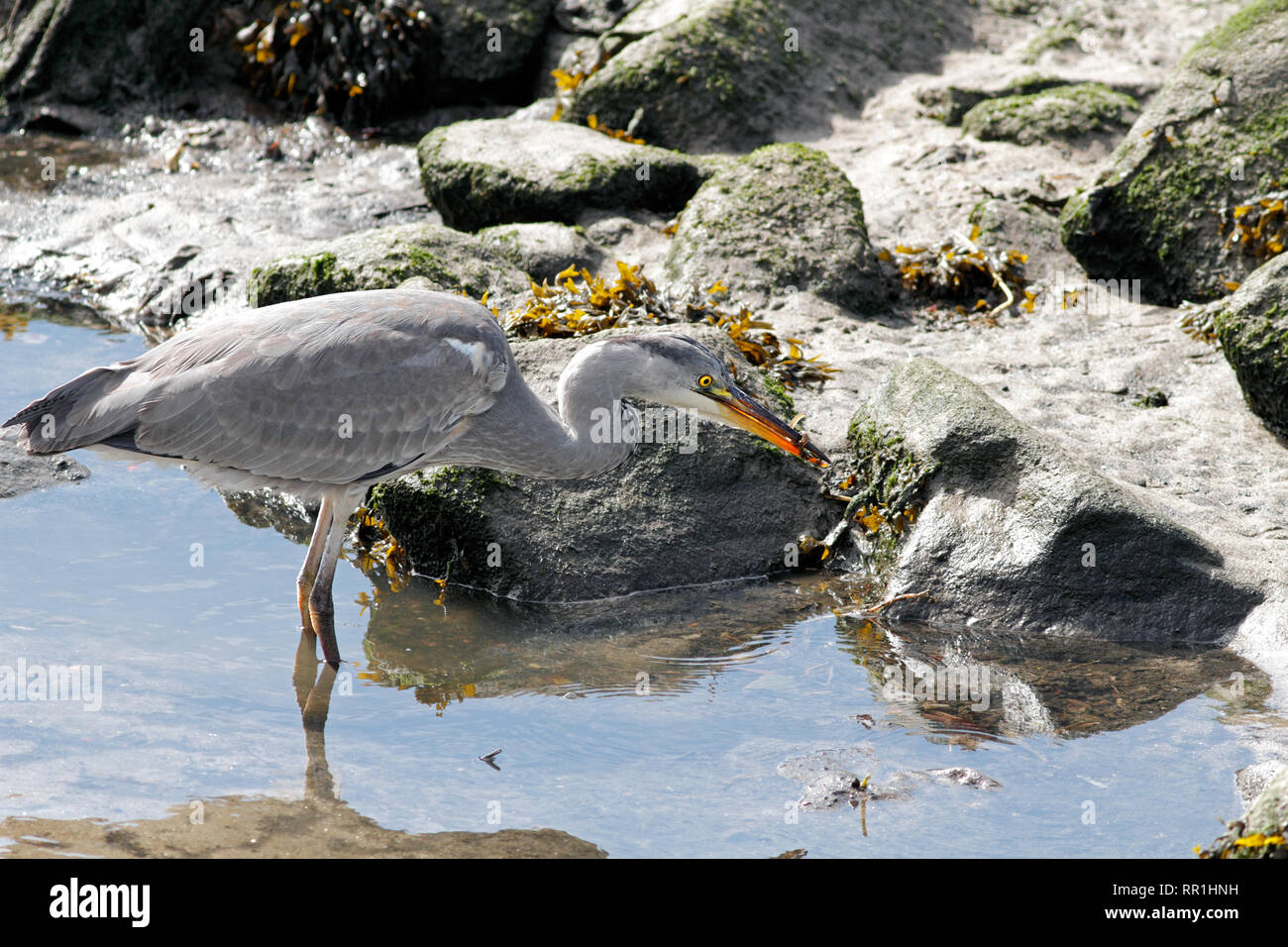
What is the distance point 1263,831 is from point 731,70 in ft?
28.1

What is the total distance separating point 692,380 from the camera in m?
5.67

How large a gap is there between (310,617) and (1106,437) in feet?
13.6

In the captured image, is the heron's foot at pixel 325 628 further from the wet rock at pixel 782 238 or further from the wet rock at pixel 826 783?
the wet rock at pixel 782 238

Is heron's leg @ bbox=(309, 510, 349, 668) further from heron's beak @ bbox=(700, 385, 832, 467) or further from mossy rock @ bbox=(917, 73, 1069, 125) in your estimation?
mossy rock @ bbox=(917, 73, 1069, 125)

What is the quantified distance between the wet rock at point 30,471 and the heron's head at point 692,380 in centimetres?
329

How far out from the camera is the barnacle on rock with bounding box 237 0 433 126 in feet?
39.4

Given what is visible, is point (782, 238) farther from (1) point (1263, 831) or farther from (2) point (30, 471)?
(1) point (1263, 831)

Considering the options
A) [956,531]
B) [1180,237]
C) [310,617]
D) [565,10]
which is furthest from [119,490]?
[565,10]

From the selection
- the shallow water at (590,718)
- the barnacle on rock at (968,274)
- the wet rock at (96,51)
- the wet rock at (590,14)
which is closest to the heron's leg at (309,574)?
the shallow water at (590,718)

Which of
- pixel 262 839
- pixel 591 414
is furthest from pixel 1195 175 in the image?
pixel 262 839

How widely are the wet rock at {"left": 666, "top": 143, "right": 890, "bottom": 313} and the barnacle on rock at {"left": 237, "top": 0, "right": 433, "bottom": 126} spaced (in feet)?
14.4

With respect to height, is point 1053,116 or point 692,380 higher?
point 1053,116

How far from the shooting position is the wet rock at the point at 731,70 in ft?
35.5

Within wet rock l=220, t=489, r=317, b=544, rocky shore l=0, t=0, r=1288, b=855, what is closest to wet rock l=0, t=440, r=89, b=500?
rocky shore l=0, t=0, r=1288, b=855
